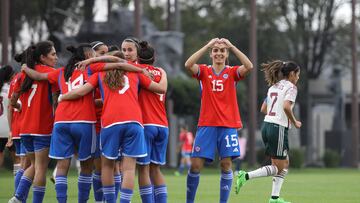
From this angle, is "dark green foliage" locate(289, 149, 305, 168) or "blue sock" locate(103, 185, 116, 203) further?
"dark green foliage" locate(289, 149, 305, 168)

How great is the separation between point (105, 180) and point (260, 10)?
49.1 meters

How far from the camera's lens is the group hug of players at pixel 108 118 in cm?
1213

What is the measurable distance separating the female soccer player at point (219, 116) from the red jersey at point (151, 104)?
147 centimetres

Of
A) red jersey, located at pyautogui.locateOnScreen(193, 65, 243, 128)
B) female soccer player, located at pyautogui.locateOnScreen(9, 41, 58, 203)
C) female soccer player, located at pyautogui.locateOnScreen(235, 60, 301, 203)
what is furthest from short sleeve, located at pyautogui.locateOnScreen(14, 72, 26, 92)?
female soccer player, located at pyautogui.locateOnScreen(235, 60, 301, 203)

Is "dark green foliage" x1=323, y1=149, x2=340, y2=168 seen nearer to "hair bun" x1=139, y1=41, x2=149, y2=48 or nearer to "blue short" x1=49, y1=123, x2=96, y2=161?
"hair bun" x1=139, y1=41, x2=149, y2=48

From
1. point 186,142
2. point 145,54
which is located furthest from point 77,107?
point 186,142

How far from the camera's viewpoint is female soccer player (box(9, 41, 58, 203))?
13.3m

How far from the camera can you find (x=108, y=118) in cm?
1205

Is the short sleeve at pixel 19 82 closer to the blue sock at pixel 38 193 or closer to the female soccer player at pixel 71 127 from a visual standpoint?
the female soccer player at pixel 71 127

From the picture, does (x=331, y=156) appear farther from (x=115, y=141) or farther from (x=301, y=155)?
(x=115, y=141)

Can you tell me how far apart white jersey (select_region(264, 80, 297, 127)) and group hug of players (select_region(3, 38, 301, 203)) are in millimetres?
451

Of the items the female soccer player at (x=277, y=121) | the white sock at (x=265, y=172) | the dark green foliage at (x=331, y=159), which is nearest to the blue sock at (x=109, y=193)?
the female soccer player at (x=277, y=121)

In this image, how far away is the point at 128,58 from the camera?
1291 cm

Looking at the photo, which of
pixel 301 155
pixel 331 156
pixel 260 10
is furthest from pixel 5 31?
pixel 260 10
